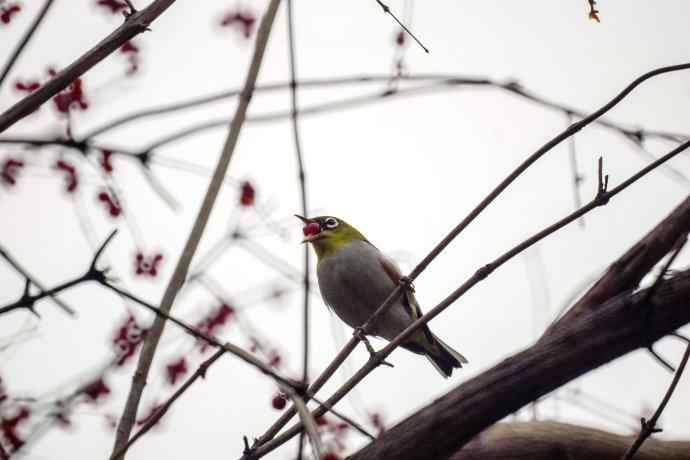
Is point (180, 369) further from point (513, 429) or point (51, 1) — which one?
point (51, 1)

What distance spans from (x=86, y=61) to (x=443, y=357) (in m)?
4.32

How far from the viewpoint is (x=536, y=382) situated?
2688 millimetres

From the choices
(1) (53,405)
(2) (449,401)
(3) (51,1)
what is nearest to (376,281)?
(1) (53,405)

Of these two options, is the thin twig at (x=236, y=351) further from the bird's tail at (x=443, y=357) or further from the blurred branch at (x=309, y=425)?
the bird's tail at (x=443, y=357)

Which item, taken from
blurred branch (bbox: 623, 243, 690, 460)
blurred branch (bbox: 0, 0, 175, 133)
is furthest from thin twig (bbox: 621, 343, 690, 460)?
blurred branch (bbox: 0, 0, 175, 133)

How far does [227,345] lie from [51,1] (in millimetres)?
1288

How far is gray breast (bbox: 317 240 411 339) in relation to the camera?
610 cm

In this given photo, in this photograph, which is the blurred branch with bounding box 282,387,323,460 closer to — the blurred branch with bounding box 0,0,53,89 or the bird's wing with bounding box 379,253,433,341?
the blurred branch with bounding box 0,0,53,89

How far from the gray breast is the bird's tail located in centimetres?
30

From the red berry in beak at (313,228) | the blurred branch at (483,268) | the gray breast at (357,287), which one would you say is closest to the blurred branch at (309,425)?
the blurred branch at (483,268)

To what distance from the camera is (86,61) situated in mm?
2498

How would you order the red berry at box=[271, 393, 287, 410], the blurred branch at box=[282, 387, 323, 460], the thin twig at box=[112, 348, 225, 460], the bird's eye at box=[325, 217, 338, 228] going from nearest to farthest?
the blurred branch at box=[282, 387, 323, 460]
the thin twig at box=[112, 348, 225, 460]
the red berry at box=[271, 393, 287, 410]
the bird's eye at box=[325, 217, 338, 228]

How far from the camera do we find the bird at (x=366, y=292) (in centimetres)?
610

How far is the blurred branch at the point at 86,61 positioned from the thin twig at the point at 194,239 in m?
0.61
